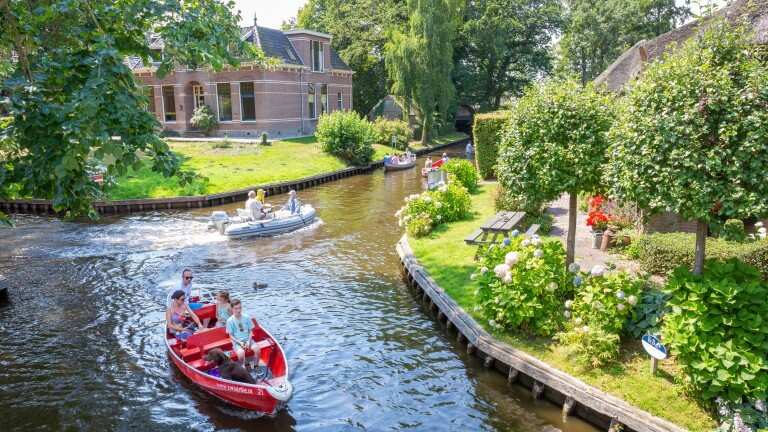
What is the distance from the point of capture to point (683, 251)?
38.9 feet

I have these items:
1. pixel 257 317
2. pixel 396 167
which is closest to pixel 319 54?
pixel 396 167

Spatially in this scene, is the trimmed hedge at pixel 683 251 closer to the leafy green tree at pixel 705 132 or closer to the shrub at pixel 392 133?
the leafy green tree at pixel 705 132

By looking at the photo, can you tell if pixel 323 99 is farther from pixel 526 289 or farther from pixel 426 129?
pixel 526 289

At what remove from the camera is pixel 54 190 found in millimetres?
6844

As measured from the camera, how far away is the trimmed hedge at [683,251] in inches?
445

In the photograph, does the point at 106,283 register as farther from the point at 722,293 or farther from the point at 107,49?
the point at 722,293

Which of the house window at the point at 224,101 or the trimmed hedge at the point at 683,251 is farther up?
the house window at the point at 224,101

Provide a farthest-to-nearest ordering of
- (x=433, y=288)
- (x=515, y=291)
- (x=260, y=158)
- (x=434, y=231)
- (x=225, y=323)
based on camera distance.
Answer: (x=260, y=158), (x=434, y=231), (x=433, y=288), (x=225, y=323), (x=515, y=291)

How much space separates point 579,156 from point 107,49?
8.25m

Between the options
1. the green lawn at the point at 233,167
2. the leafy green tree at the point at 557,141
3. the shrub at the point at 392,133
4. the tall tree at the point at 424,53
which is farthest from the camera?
the shrub at the point at 392,133

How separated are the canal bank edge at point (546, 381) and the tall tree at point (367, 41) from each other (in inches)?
1755

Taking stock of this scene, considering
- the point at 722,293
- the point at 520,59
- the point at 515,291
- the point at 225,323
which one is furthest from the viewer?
the point at 520,59

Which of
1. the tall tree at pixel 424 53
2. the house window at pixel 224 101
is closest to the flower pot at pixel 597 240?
the tall tree at pixel 424 53

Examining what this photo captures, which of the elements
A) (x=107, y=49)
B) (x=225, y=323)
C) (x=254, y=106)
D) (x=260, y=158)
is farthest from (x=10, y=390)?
(x=254, y=106)
